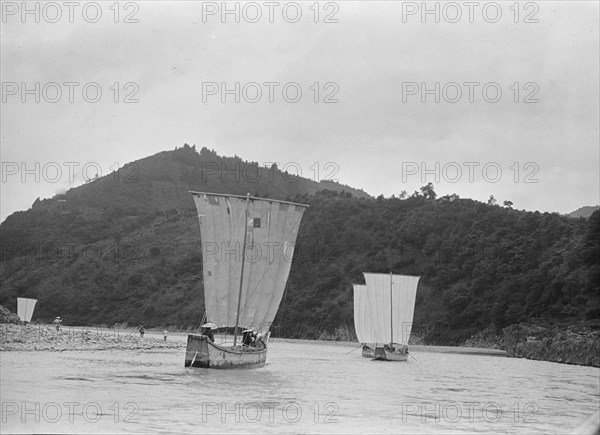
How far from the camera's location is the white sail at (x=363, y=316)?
4902cm

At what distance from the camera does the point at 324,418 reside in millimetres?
18000

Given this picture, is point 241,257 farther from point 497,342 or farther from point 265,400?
point 497,342

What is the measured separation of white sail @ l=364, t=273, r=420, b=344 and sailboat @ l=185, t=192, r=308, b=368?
1213 centimetres

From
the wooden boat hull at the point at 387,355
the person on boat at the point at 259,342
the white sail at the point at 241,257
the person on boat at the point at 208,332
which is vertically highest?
the white sail at the point at 241,257

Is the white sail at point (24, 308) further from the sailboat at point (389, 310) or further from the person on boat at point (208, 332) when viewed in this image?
the person on boat at point (208, 332)

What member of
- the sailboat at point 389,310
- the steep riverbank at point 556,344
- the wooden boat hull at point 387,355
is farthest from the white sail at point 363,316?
the steep riverbank at point 556,344

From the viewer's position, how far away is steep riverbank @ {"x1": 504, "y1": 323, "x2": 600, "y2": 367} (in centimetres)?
5178

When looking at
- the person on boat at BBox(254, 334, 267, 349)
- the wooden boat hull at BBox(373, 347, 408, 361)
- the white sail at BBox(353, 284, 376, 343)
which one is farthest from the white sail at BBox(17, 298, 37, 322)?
the person on boat at BBox(254, 334, 267, 349)

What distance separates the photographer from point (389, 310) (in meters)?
47.9

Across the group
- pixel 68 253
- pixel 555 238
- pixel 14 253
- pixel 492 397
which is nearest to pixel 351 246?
pixel 555 238

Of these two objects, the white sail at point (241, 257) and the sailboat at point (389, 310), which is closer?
the white sail at point (241, 257)

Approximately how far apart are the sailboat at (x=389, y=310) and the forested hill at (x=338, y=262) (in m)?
25.3

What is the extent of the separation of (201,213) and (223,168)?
159 meters

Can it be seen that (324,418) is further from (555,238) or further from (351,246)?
(351,246)
